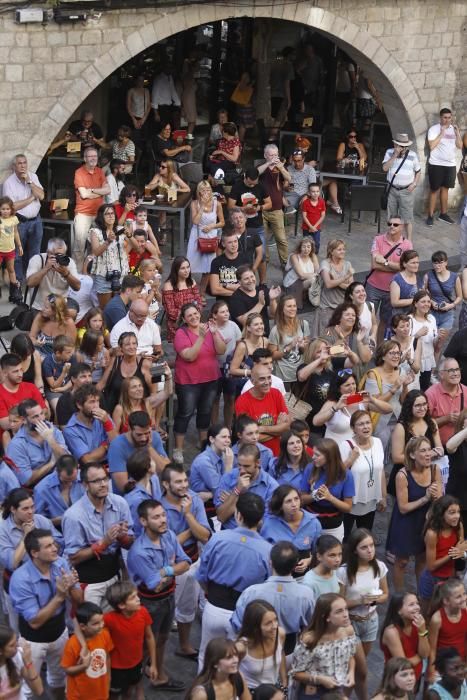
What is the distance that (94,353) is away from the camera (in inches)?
440

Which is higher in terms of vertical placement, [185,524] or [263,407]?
[263,407]

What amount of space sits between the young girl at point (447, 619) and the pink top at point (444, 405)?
256 cm

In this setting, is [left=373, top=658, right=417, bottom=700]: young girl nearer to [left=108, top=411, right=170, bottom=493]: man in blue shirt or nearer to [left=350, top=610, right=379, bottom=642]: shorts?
[left=350, top=610, right=379, bottom=642]: shorts

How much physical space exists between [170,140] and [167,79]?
5.85ft

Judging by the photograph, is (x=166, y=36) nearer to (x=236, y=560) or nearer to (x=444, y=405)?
(x=444, y=405)

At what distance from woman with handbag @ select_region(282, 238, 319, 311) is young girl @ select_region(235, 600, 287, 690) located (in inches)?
231

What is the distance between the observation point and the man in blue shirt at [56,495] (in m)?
9.16

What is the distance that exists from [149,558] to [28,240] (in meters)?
7.33

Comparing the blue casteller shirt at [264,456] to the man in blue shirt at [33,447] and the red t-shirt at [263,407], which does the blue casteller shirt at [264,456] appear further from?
the man in blue shirt at [33,447]

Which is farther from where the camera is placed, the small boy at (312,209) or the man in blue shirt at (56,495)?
the small boy at (312,209)

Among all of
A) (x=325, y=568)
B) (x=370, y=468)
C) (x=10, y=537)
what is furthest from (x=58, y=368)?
(x=325, y=568)

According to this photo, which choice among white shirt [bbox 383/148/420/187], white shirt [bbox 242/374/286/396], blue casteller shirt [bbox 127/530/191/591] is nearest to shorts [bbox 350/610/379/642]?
blue casteller shirt [bbox 127/530/191/591]

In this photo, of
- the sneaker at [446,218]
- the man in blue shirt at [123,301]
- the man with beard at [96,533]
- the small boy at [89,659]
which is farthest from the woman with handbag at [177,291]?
the sneaker at [446,218]

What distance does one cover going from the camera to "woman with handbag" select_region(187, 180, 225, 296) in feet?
47.9
